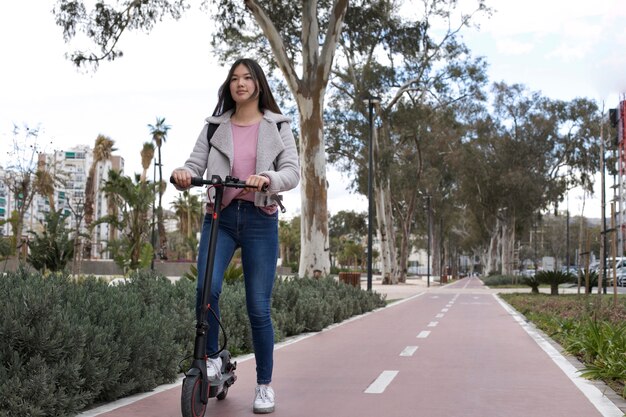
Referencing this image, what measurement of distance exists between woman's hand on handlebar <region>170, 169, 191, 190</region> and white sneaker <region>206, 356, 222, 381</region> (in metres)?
1.01

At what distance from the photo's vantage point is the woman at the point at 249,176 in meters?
4.41

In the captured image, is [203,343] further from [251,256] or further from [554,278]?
[554,278]

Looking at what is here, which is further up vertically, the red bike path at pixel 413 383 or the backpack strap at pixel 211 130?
the backpack strap at pixel 211 130

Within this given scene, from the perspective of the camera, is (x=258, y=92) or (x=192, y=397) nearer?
(x=192, y=397)

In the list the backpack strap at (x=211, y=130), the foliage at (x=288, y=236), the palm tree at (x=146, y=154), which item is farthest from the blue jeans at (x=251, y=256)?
the foliage at (x=288, y=236)

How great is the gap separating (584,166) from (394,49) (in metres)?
24.5

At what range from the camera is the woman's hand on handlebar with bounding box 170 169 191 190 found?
4.19 metres

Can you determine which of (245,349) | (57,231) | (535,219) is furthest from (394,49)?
(535,219)

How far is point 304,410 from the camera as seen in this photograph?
4953 millimetres

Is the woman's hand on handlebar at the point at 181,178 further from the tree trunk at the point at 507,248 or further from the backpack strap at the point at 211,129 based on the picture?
the tree trunk at the point at 507,248

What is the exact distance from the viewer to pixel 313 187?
725 inches

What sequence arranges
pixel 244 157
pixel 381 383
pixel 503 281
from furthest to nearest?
1. pixel 503 281
2. pixel 381 383
3. pixel 244 157

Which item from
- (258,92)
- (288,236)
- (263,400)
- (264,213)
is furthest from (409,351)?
(288,236)

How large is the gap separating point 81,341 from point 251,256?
1.11m
